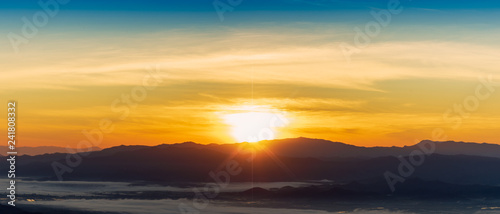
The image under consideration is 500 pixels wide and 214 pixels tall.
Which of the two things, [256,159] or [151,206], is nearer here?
[151,206]

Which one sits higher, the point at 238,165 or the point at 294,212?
the point at 238,165

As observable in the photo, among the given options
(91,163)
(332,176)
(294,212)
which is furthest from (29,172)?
(294,212)

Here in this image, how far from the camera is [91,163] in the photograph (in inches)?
5133

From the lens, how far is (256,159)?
129 meters

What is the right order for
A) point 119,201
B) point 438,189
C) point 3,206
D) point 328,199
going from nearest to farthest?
point 3,206 < point 119,201 < point 328,199 < point 438,189

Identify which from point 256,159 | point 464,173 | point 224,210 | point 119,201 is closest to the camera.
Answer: point 224,210

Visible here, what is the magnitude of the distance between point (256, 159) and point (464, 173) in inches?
1617

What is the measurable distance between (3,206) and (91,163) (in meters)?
76.7

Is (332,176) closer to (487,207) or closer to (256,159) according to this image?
(256,159)

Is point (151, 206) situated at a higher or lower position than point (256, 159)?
lower

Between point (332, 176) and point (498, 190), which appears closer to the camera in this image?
point (498, 190)

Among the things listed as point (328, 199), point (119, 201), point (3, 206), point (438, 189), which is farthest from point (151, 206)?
point (438, 189)

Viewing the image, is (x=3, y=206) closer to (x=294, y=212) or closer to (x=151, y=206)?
(x=151, y=206)

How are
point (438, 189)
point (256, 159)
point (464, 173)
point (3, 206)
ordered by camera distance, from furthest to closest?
point (256, 159) < point (464, 173) < point (438, 189) < point (3, 206)
